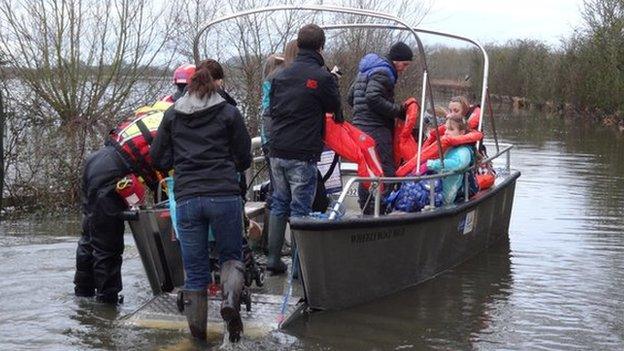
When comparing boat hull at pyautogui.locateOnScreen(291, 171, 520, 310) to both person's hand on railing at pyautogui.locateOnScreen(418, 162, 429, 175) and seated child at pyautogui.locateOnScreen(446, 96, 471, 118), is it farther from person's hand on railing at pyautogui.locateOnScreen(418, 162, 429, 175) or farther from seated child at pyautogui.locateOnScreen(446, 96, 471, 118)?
seated child at pyautogui.locateOnScreen(446, 96, 471, 118)

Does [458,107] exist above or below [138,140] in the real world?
above

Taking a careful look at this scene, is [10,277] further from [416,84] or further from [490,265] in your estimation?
[416,84]

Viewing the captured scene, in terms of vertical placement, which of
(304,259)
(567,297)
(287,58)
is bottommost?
(567,297)

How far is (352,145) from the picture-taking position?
8297mm

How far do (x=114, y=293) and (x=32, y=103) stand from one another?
7.63 m

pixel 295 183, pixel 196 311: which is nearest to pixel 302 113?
pixel 295 183

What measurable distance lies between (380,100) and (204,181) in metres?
2.83

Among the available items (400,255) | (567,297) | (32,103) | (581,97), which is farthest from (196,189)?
(581,97)

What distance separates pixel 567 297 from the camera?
848 centimetres

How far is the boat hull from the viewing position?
7.32m

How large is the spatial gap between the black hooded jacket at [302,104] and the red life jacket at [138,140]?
98cm

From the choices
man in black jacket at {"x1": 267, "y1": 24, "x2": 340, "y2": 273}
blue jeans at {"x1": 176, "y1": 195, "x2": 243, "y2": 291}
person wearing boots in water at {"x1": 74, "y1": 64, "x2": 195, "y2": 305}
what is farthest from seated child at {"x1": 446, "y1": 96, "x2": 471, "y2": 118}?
blue jeans at {"x1": 176, "y1": 195, "x2": 243, "y2": 291}

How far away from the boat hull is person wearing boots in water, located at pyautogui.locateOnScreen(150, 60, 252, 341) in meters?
0.71

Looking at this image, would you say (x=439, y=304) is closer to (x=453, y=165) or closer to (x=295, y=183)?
(x=453, y=165)
